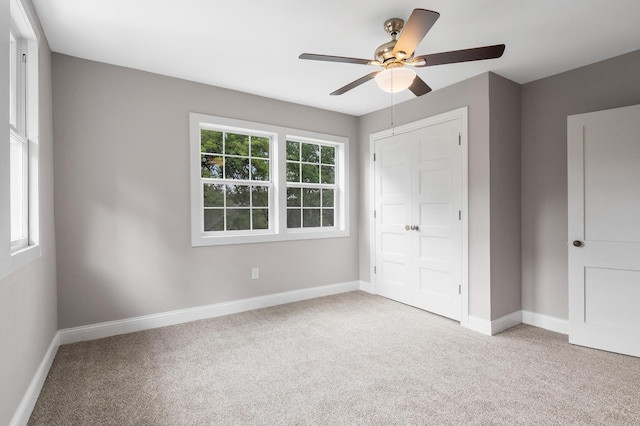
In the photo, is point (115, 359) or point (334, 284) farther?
point (334, 284)

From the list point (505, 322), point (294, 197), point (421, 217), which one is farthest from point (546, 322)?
point (294, 197)

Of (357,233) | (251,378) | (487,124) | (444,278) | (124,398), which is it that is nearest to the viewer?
(124,398)

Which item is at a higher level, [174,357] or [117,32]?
[117,32]

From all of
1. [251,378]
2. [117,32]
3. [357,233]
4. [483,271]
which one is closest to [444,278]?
[483,271]

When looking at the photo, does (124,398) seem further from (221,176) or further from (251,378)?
(221,176)

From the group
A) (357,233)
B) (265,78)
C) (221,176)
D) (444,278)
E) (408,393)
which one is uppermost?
(265,78)

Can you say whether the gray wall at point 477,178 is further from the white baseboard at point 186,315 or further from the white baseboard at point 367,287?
the white baseboard at point 186,315

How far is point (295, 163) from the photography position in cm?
430

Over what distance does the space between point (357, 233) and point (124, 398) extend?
11.1 feet

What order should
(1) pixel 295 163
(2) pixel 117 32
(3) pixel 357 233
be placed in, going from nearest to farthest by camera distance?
1. (2) pixel 117 32
2. (1) pixel 295 163
3. (3) pixel 357 233

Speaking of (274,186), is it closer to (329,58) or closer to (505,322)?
(329,58)

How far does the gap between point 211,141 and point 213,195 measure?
0.62 meters

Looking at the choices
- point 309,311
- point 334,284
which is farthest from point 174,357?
point 334,284

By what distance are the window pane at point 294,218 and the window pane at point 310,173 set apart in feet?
1.47
